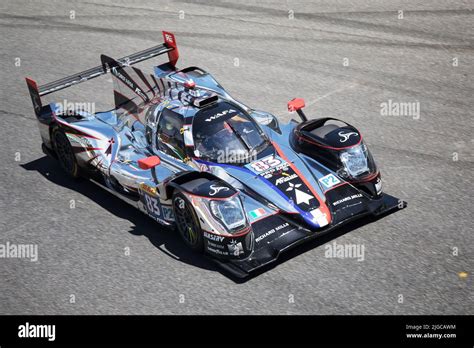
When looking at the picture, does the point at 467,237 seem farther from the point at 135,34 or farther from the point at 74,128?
the point at 135,34

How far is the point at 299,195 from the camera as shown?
32.2ft

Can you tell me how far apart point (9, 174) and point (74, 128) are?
1.62m

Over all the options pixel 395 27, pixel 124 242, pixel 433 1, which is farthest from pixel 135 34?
pixel 124 242

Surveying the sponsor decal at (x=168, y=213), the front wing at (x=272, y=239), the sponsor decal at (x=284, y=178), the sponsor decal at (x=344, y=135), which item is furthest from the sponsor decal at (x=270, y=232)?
the sponsor decal at (x=344, y=135)

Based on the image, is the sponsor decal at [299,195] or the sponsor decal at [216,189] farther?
the sponsor decal at [299,195]

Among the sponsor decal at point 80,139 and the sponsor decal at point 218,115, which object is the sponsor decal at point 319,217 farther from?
the sponsor decal at point 80,139

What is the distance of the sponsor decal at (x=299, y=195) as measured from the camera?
9.75 m

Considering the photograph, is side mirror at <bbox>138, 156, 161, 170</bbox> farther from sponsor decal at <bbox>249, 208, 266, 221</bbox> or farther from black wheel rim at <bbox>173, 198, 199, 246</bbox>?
sponsor decal at <bbox>249, 208, 266, 221</bbox>

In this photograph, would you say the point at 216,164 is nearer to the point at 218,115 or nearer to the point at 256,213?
the point at 218,115

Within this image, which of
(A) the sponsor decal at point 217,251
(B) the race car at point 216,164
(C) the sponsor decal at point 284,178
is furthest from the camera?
(C) the sponsor decal at point 284,178
